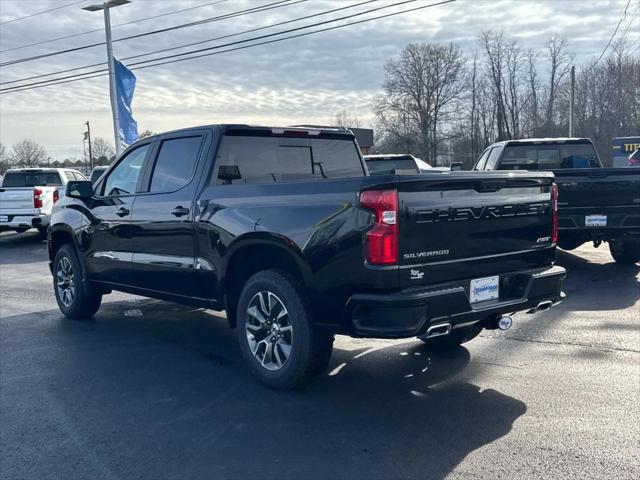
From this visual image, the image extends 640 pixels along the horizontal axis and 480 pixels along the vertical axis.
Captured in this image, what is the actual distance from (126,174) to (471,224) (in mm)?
3772

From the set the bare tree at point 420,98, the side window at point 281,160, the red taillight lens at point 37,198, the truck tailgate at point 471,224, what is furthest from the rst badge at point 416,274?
the bare tree at point 420,98

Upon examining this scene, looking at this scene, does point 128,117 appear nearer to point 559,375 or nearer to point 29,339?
point 29,339

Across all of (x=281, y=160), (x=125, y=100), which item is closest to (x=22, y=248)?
(x=125, y=100)

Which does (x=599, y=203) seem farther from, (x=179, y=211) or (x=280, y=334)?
(x=179, y=211)

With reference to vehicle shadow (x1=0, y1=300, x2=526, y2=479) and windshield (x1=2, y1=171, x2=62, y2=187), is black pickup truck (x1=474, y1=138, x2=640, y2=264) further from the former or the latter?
windshield (x1=2, y1=171, x2=62, y2=187)

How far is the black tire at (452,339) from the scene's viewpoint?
5.74 metres

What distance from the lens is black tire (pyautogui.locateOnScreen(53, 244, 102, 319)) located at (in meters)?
7.37

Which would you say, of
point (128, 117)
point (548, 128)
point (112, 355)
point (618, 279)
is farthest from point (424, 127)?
point (112, 355)

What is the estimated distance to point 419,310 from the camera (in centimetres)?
405

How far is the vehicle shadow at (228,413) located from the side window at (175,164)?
62.8 inches

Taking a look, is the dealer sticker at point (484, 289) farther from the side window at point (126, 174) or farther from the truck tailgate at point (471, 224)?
the side window at point (126, 174)

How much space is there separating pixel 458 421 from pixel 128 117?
19830 mm

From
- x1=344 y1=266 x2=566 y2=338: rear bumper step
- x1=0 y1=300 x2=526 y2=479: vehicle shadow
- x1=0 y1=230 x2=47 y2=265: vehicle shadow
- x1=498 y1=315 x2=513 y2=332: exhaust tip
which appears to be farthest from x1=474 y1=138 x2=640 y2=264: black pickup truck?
x1=0 y1=230 x2=47 y2=265: vehicle shadow

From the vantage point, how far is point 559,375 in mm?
5133
